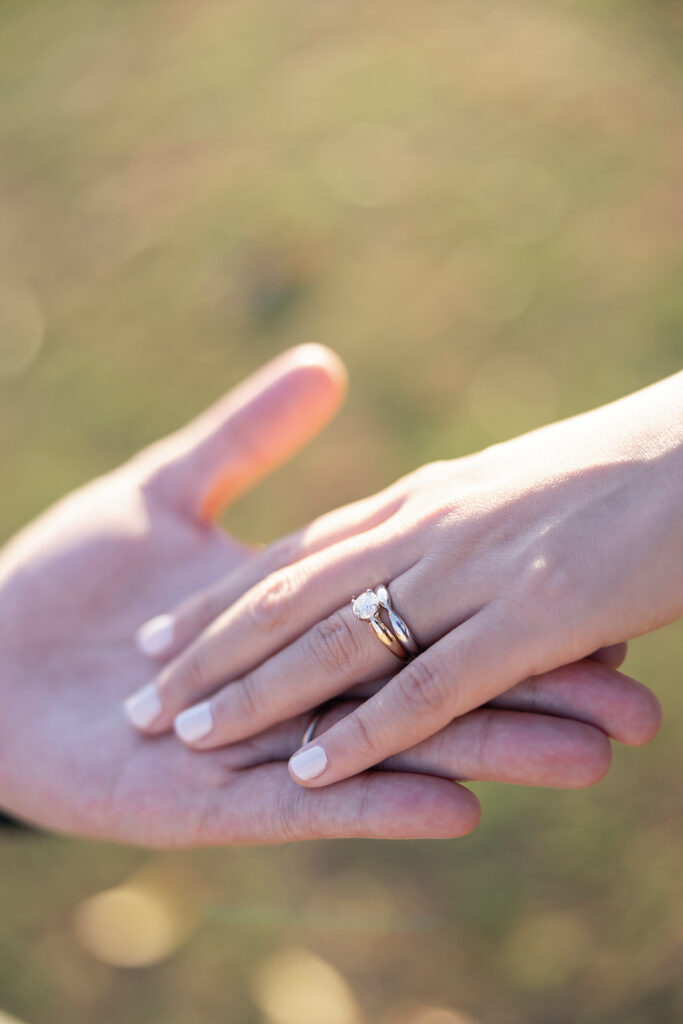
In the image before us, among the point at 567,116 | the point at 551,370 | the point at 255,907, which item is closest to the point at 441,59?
the point at 567,116

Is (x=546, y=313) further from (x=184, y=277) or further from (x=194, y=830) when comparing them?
(x=194, y=830)

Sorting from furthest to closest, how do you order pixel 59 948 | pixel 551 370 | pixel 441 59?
1. pixel 441 59
2. pixel 551 370
3. pixel 59 948

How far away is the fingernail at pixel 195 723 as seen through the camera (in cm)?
190

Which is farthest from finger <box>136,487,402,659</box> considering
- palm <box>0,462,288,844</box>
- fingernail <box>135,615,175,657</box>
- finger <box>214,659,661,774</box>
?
finger <box>214,659,661,774</box>

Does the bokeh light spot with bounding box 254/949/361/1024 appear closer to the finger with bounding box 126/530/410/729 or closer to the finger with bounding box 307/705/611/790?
the finger with bounding box 126/530/410/729

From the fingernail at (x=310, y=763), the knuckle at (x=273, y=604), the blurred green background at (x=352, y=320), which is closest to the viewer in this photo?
the fingernail at (x=310, y=763)

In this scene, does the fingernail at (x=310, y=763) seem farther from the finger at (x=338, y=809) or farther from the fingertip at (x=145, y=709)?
the fingertip at (x=145, y=709)

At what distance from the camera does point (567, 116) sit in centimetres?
492

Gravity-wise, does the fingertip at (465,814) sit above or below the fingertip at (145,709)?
below

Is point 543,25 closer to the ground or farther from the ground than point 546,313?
farther from the ground

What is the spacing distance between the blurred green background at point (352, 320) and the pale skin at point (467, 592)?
1.09 metres

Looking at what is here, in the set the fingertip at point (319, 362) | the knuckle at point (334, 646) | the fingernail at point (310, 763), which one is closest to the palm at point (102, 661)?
the fingernail at point (310, 763)

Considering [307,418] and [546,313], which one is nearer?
[307,418]

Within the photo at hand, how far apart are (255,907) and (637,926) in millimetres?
1130
